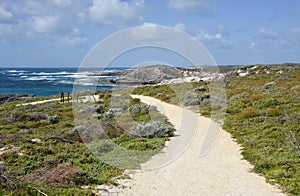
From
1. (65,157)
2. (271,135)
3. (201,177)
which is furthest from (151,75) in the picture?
(201,177)

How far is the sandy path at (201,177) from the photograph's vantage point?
9898 mm

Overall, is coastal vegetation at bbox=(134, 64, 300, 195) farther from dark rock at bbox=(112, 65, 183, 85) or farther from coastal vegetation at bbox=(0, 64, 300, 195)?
dark rock at bbox=(112, 65, 183, 85)

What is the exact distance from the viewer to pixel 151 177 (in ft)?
37.0

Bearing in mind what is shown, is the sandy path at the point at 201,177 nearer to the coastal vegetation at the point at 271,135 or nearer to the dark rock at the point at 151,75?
the coastal vegetation at the point at 271,135

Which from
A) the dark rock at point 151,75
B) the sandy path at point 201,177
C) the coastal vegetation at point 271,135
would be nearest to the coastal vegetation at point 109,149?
the coastal vegetation at point 271,135

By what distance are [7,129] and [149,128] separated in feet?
31.9

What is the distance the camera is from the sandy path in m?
9.90

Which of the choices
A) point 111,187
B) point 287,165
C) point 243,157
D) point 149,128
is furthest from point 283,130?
point 111,187

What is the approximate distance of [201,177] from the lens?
437 inches

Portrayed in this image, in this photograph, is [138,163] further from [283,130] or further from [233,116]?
[233,116]

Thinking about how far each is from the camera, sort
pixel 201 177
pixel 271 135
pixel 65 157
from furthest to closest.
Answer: pixel 271 135 → pixel 65 157 → pixel 201 177

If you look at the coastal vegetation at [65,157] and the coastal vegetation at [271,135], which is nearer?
the coastal vegetation at [65,157]

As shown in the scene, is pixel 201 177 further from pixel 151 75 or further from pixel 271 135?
pixel 151 75

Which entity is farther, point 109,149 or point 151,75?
point 151,75
